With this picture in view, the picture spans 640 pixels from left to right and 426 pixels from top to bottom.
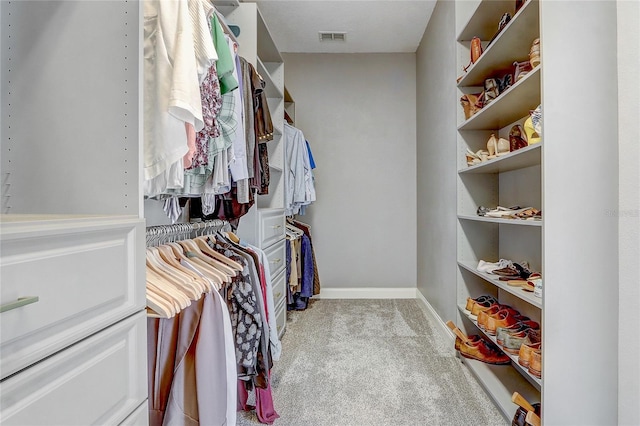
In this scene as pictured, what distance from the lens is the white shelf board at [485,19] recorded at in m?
1.87

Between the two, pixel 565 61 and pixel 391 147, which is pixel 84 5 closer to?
pixel 565 61

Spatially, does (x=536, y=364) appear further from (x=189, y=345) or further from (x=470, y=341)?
(x=189, y=345)

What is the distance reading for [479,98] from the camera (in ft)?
6.79

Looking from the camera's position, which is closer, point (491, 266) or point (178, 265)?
point (178, 265)

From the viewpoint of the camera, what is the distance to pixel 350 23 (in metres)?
3.11

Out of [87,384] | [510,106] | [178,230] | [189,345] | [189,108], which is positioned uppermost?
[510,106]

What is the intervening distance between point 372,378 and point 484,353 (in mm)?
644

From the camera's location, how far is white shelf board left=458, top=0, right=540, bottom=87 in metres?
1.49

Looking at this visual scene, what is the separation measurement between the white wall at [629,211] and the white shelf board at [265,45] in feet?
6.22

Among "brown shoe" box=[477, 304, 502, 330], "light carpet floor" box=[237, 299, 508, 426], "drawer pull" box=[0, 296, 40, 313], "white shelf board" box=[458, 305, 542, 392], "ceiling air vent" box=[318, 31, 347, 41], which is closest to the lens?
"drawer pull" box=[0, 296, 40, 313]

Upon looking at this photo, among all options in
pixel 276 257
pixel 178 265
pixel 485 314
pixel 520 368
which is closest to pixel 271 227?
pixel 276 257

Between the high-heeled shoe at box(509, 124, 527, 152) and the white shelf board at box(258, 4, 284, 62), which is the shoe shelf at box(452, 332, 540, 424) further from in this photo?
the white shelf board at box(258, 4, 284, 62)

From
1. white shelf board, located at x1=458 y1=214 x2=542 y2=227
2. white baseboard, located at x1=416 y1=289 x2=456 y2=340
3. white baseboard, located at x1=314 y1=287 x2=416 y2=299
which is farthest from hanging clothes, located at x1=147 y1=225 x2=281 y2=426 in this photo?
white baseboard, located at x1=314 y1=287 x2=416 y2=299

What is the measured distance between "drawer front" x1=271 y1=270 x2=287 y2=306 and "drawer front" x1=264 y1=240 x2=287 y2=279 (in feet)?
0.14
